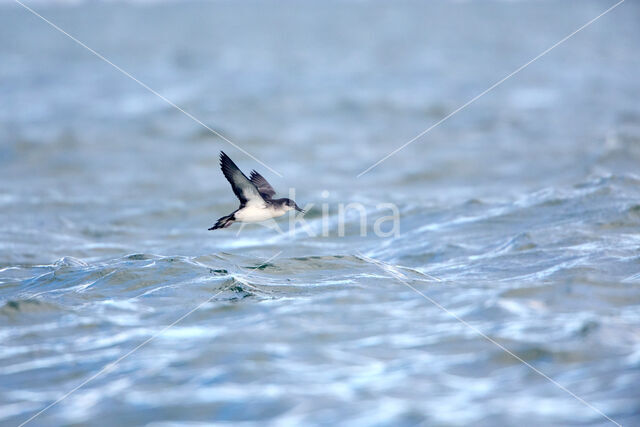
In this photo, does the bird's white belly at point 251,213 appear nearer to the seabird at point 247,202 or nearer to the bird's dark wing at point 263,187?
the seabird at point 247,202

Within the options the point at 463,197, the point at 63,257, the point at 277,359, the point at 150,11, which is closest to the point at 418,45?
the point at 463,197

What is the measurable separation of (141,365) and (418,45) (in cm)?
3836

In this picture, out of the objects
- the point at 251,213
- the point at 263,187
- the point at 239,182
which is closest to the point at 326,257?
the point at 263,187

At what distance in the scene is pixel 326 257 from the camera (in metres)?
9.59

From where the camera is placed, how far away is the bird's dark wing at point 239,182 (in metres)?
7.97

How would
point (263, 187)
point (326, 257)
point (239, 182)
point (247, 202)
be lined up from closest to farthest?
point (239, 182)
point (247, 202)
point (263, 187)
point (326, 257)

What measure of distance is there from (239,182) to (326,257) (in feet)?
6.08

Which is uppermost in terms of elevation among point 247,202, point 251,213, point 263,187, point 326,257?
point 263,187

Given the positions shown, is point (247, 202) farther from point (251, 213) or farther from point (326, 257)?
point (326, 257)

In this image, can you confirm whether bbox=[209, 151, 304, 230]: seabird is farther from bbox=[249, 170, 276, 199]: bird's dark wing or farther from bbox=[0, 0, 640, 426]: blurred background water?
bbox=[0, 0, 640, 426]: blurred background water

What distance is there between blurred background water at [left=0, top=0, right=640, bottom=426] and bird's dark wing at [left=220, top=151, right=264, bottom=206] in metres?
0.93

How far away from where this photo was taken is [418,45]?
141 ft

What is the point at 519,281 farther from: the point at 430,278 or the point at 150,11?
the point at 150,11

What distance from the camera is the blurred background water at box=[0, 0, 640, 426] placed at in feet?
20.5
